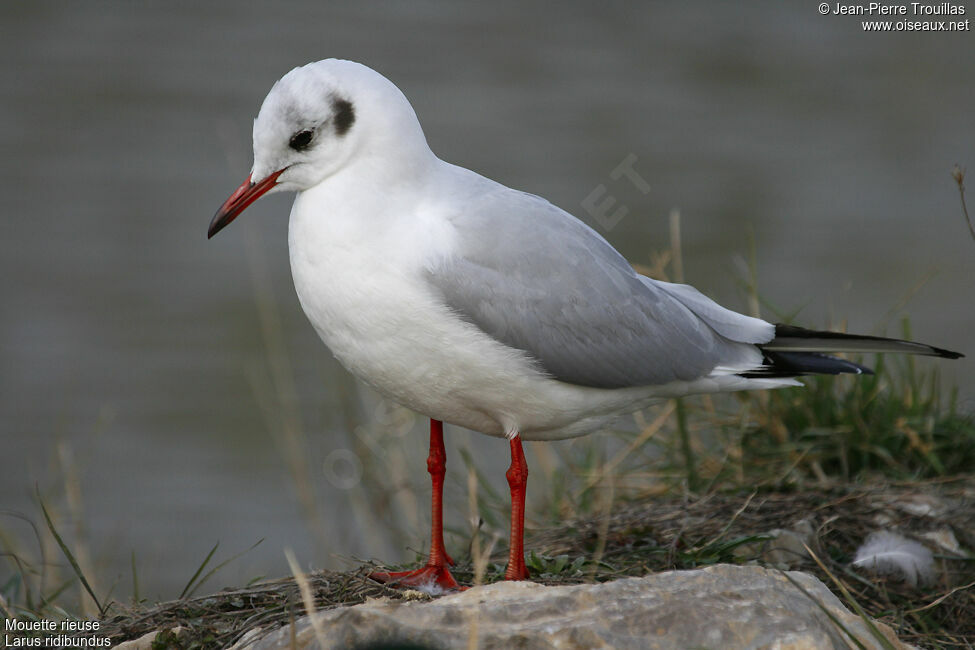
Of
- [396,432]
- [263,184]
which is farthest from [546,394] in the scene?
[396,432]

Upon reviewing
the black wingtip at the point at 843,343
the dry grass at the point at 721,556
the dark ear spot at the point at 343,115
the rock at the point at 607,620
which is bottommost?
the dry grass at the point at 721,556

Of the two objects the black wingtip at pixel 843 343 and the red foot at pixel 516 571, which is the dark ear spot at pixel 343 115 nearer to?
the red foot at pixel 516 571

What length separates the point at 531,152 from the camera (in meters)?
10.8

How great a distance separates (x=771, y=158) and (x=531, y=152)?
2.07m

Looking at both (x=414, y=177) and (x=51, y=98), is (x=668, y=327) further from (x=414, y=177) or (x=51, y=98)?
(x=51, y=98)

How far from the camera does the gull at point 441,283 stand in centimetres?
380

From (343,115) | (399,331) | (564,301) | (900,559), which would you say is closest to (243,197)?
(343,115)

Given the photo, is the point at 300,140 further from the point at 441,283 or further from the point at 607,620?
the point at 607,620

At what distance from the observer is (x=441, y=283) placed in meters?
3.79

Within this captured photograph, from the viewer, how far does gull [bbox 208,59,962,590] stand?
3.80 m

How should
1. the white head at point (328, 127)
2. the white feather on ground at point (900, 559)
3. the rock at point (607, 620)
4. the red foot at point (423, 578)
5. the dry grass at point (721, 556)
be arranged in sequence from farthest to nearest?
the white feather on ground at point (900, 559), the red foot at point (423, 578), the white head at point (328, 127), the dry grass at point (721, 556), the rock at point (607, 620)

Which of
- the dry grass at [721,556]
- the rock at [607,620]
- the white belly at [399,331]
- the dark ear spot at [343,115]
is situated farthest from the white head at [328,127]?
the rock at [607,620]

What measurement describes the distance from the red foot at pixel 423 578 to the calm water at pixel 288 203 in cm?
136

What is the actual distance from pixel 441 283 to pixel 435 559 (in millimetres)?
964
